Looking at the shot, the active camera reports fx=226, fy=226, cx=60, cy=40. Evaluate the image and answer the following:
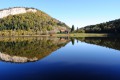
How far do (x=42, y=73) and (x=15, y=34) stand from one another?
15261cm

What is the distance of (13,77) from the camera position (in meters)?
22.6

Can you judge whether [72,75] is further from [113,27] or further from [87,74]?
[113,27]

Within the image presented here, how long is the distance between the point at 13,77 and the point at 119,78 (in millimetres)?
10350

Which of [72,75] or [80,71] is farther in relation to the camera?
[80,71]

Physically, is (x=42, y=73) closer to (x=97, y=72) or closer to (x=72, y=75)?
(x=72, y=75)

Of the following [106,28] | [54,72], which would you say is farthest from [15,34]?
[54,72]

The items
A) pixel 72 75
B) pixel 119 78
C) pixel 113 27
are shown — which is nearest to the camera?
pixel 119 78

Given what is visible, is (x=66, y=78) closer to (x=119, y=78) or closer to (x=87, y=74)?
(x=87, y=74)

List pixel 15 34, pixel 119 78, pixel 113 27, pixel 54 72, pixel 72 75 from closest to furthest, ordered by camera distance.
→ pixel 119 78 < pixel 72 75 < pixel 54 72 < pixel 113 27 < pixel 15 34

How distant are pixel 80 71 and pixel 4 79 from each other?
844 cm

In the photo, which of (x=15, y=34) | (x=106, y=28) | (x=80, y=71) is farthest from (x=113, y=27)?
(x=80, y=71)

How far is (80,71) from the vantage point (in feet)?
83.1

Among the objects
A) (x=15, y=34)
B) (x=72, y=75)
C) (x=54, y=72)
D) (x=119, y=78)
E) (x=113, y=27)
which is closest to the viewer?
(x=119, y=78)

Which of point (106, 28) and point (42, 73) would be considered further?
point (106, 28)
